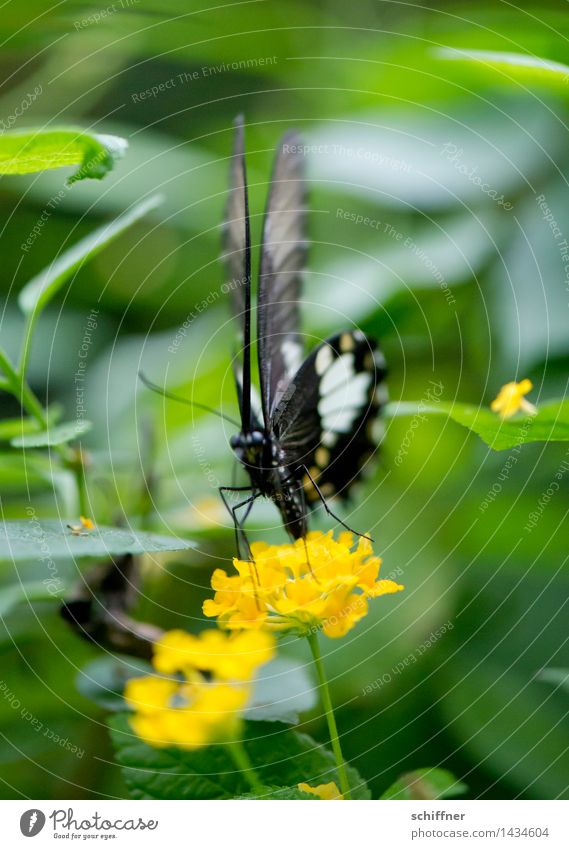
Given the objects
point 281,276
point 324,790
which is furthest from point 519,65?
point 324,790

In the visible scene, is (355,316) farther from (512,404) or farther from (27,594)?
(27,594)

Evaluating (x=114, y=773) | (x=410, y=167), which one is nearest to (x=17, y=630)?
(x=114, y=773)

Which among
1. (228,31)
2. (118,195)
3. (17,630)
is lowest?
(17,630)

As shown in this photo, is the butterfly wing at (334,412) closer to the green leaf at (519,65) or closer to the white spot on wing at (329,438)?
the white spot on wing at (329,438)

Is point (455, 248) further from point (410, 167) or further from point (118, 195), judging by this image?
point (118, 195)

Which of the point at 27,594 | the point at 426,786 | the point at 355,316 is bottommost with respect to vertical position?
the point at 426,786
